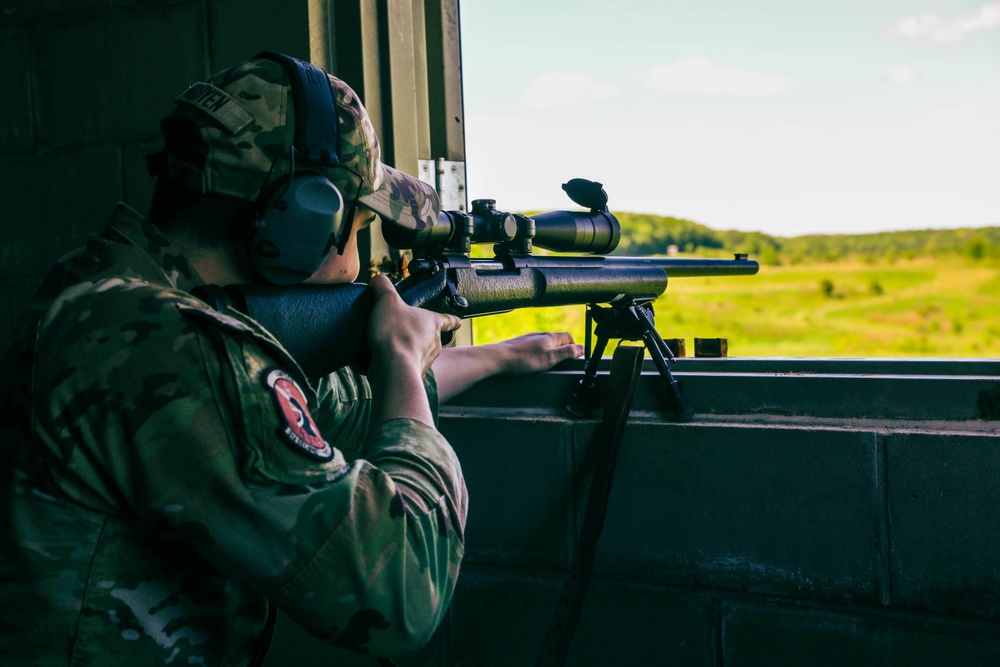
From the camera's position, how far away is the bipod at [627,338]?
Result: 1805mm

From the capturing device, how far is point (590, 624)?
1863 mm

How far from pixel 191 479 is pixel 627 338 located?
50.4 inches

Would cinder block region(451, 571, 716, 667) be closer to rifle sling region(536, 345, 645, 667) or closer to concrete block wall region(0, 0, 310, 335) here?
rifle sling region(536, 345, 645, 667)

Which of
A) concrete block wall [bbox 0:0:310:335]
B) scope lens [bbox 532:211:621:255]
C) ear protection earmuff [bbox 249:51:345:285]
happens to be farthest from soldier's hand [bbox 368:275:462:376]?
concrete block wall [bbox 0:0:310:335]

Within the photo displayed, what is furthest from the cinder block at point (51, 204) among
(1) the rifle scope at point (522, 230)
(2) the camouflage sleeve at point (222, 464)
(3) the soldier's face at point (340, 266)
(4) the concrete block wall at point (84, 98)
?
(2) the camouflage sleeve at point (222, 464)

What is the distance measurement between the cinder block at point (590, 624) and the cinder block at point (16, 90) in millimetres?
2000

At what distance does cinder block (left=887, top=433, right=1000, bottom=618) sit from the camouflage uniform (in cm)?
95

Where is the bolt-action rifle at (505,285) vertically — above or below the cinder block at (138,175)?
below

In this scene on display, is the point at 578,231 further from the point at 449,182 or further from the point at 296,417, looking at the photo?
the point at 296,417

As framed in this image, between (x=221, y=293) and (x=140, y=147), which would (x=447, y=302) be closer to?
(x=221, y=293)

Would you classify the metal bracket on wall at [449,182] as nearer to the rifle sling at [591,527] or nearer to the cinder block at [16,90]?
the rifle sling at [591,527]

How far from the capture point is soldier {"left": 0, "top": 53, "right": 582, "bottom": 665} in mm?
939

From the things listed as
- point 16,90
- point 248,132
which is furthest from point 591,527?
point 16,90

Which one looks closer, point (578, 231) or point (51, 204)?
point (578, 231)
